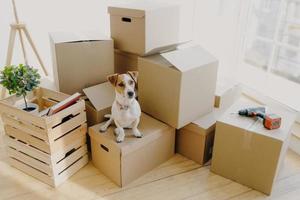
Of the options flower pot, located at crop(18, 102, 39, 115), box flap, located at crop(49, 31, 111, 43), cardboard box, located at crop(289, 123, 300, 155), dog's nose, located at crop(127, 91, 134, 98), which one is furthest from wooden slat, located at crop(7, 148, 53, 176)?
cardboard box, located at crop(289, 123, 300, 155)

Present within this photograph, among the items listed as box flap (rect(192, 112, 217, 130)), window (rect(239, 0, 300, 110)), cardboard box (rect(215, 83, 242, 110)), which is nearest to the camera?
box flap (rect(192, 112, 217, 130))

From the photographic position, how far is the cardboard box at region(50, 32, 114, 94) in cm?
172

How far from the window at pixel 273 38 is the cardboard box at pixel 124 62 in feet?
3.61

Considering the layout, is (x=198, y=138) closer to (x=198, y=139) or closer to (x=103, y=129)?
(x=198, y=139)

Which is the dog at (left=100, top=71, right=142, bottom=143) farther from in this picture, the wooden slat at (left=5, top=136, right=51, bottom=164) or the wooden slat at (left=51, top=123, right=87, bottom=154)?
the wooden slat at (left=5, top=136, right=51, bottom=164)

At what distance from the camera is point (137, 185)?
1.59 m

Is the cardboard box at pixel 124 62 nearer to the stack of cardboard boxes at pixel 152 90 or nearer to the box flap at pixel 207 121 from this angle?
the stack of cardboard boxes at pixel 152 90

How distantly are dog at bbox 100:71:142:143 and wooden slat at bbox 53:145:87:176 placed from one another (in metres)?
0.19

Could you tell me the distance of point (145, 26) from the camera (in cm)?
170

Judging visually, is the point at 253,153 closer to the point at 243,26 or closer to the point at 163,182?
the point at 163,182

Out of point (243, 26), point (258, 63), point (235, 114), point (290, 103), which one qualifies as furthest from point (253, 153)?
point (258, 63)

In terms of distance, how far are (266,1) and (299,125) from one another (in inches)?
42.8

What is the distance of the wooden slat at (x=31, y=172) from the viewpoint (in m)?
1.56

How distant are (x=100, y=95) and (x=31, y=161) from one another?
52cm
